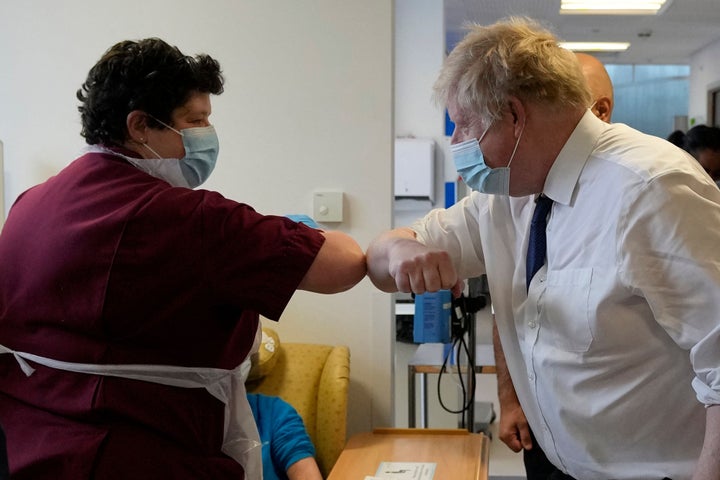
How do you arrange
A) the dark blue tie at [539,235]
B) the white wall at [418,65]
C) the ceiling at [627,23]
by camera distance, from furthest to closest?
the ceiling at [627,23] → the white wall at [418,65] → the dark blue tie at [539,235]

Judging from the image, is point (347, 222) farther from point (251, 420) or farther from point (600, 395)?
point (600, 395)

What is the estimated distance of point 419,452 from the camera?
2.02 metres

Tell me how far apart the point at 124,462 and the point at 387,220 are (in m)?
1.42

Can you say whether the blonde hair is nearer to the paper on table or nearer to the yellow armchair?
the paper on table

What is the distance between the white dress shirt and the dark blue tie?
2 cm

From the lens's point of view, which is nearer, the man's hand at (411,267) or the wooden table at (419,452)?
the man's hand at (411,267)

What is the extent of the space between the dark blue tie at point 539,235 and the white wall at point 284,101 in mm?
1041

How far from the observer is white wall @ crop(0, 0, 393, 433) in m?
2.39

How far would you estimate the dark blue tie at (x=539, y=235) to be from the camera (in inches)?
54.4

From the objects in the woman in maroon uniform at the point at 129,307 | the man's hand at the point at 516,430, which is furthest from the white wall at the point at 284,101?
the woman in maroon uniform at the point at 129,307

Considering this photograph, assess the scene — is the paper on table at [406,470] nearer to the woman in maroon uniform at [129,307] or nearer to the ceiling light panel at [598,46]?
the woman in maroon uniform at [129,307]

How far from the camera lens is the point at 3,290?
1.21 metres

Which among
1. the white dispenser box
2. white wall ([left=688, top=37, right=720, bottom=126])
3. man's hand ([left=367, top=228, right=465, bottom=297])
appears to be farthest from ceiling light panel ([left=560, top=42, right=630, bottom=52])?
man's hand ([left=367, top=228, right=465, bottom=297])

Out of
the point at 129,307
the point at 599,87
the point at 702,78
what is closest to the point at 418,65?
the point at 599,87
